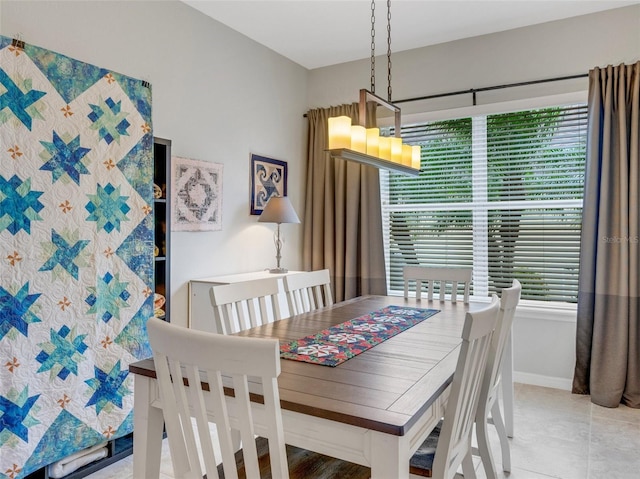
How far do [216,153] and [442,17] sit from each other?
1918 millimetres

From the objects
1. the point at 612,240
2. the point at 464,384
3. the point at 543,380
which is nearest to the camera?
the point at 464,384

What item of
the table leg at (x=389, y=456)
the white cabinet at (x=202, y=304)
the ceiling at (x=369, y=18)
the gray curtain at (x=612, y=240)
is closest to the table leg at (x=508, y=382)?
the gray curtain at (x=612, y=240)

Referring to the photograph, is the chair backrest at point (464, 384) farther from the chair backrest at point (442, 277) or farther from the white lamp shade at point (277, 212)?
the white lamp shade at point (277, 212)

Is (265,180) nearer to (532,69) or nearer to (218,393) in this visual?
(532,69)

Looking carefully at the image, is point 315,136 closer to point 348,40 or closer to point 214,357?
point 348,40

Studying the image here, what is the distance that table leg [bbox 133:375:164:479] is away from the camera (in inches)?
57.4

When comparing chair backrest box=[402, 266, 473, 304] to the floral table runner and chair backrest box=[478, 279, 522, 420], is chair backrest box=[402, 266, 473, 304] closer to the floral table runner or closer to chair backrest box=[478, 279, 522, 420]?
the floral table runner

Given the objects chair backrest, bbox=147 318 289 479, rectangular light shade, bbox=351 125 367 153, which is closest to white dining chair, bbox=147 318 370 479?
chair backrest, bbox=147 318 289 479

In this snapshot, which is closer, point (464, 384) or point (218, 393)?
point (218, 393)

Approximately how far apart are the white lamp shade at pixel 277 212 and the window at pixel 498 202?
3.32 feet

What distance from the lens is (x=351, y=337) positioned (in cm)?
192

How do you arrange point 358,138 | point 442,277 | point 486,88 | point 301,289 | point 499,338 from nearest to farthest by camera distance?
point 499,338
point 358,138
point 301,289
point 442,277
point 486,88

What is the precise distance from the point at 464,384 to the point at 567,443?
167 centimetres

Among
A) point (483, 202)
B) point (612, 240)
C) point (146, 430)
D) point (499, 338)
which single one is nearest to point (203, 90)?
point (483, 202)
